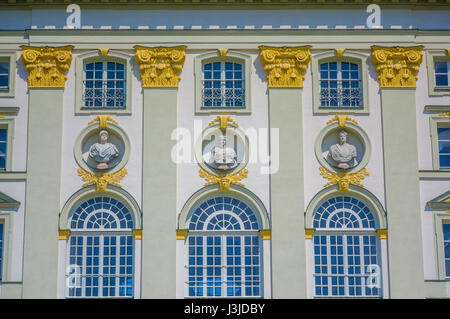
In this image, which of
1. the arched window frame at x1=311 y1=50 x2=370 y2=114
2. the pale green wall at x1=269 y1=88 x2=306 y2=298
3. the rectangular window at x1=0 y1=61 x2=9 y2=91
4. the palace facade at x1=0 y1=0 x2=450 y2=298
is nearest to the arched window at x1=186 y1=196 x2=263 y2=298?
the palace facade at x1=0 y1=0 x2=450 y2=298

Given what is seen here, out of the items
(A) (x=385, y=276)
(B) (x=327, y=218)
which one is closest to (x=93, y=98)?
(B) (x=327, y=218)

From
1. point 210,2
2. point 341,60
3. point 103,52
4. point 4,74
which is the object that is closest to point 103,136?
point 103,52

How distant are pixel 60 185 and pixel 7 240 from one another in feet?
8.63

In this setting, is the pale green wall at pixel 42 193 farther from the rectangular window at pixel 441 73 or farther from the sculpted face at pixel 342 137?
the rectangular window at pixel 441 73

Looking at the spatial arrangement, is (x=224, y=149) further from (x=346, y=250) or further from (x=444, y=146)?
(x=444, y=146)

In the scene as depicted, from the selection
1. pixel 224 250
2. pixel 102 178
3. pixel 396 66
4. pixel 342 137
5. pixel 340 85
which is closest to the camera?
pixel 224 250

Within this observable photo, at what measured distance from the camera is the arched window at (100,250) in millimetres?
42219

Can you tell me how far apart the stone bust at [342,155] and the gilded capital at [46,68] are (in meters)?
9.84

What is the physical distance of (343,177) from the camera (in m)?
43.1

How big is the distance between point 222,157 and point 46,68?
7.07m

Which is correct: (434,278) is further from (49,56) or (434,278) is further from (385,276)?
(49,56)

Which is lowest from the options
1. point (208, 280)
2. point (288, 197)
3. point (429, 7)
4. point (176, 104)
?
point (208, 280)

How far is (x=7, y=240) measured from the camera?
42.3 meters

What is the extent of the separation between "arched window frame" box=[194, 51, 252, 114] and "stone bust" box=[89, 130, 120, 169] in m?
3.28
